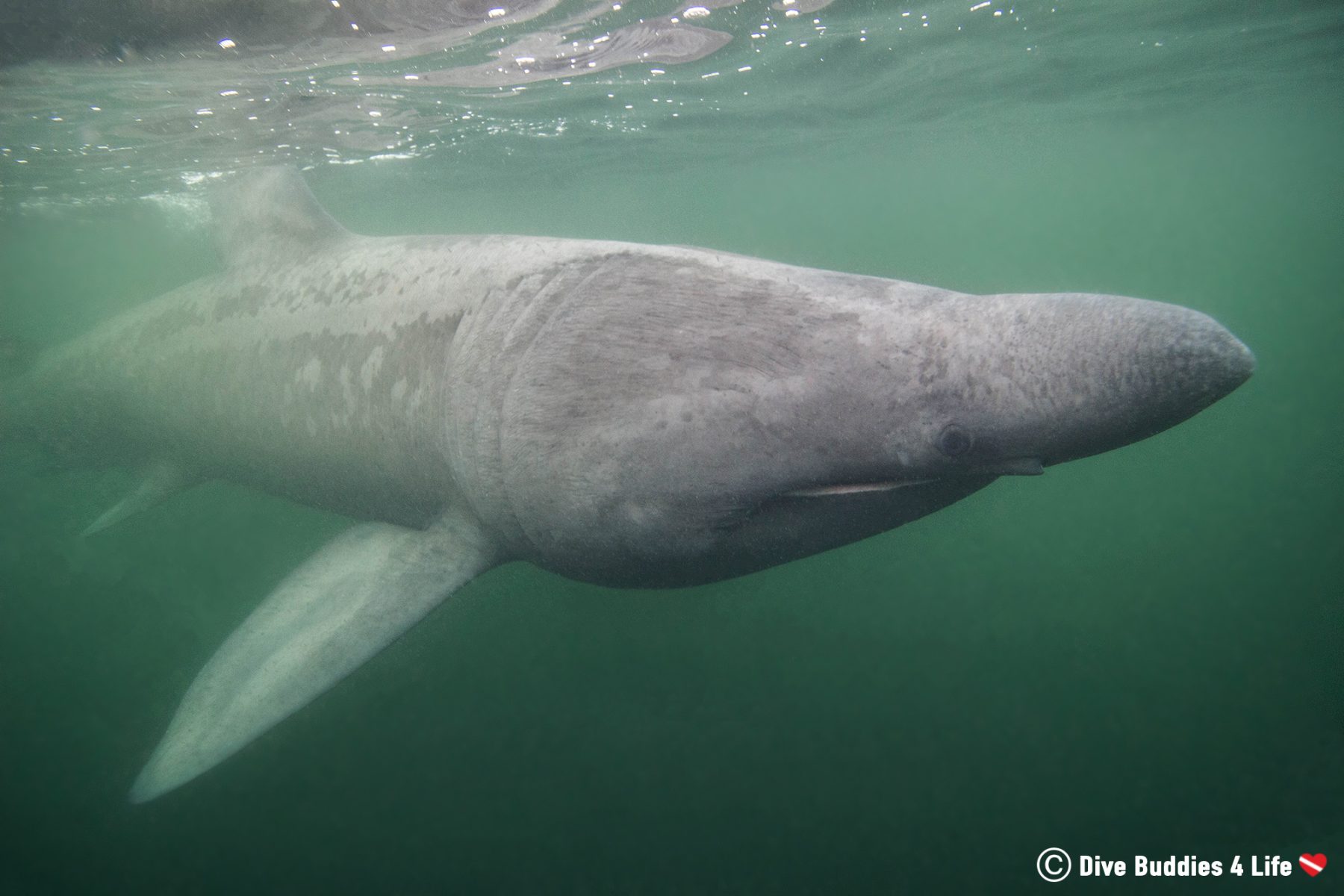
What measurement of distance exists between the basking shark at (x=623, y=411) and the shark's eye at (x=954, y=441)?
0.5 inches

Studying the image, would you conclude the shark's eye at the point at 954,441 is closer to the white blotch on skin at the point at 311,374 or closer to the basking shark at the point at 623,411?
the basking shark at the point at 623,411

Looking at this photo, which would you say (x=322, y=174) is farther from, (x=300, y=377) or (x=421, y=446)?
(x=421, y=446)

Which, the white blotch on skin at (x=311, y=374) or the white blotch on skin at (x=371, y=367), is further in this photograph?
the white blotch on skin at (x=311, y=374)

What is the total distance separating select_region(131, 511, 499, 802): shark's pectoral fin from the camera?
12.6 ft

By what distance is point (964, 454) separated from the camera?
10.1 feet

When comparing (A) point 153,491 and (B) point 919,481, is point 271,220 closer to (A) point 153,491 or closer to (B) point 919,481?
(A) point 153,491

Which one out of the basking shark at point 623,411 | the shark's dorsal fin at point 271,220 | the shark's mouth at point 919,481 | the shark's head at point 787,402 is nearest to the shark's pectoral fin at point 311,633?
the basking shark at point 623,411

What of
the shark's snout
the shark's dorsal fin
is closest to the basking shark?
the shark's snout

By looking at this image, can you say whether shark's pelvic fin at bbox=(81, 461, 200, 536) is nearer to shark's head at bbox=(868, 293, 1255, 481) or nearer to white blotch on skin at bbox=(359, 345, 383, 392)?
white blotch on skin at bbox=(359, 345, 383, 392)

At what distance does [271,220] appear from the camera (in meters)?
6.41

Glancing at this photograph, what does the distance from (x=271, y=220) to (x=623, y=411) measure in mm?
4966

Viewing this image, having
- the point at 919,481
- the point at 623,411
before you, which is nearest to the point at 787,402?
the point at 919,481

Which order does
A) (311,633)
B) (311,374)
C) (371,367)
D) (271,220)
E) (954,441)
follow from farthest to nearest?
1. (271,220)
2. (311,374)
3. (371,367)
4. (311,633)
5. (954,441)

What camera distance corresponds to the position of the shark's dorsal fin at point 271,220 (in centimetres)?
626
